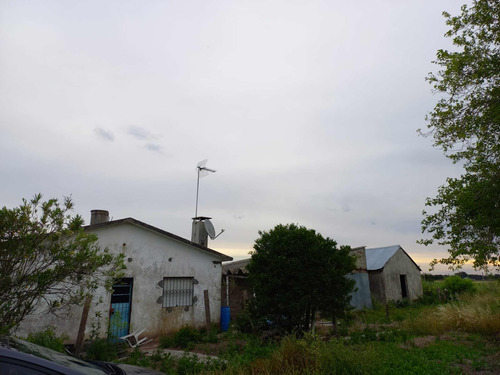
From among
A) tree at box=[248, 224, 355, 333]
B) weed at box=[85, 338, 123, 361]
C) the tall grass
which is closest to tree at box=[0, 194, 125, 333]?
weed at box=[85, 338, 123, 361]

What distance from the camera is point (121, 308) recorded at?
11.2 meters

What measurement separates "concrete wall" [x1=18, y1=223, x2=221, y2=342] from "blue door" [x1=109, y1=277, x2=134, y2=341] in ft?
0.49

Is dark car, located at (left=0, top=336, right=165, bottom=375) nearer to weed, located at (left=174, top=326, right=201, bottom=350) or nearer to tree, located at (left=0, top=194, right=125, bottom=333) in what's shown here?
tree, located at (left=0, top=194, right=125, bottom=333)

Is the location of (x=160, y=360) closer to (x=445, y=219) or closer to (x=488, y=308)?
(x=445, y=219)

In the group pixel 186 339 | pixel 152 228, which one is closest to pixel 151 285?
pixel 152 228

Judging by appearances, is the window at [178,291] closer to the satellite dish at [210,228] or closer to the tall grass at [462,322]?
the satellite dish at [210,228]

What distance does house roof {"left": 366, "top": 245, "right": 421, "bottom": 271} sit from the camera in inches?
890

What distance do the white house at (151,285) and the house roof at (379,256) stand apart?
→ 13223mm

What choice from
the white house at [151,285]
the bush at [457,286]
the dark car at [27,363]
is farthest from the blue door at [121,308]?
the bush at [457,286]

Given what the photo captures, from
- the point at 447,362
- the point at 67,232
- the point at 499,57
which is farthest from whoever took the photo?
the point at 499,57

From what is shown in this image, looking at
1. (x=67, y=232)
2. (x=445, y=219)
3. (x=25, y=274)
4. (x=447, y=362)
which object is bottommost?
(x=447, y=362)

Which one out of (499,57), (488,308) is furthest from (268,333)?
(499,57)

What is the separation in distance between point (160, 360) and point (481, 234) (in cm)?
899

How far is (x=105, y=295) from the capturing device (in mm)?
10875
